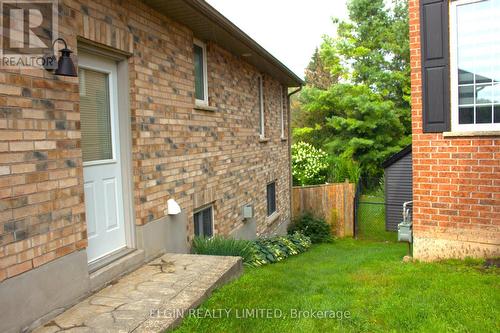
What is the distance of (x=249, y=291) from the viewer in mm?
4555

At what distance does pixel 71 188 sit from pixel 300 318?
2.40 meters

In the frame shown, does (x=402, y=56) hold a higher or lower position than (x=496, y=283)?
higher

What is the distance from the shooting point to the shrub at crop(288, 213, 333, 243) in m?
13.6

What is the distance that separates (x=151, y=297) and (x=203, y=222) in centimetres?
333

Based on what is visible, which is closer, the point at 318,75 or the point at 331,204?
the point at 331,204

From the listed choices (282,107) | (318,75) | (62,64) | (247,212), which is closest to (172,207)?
(62,64)

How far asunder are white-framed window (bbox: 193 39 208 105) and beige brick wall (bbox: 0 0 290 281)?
204 millimetres

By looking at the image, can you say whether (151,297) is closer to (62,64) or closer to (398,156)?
Answer: (62,64)

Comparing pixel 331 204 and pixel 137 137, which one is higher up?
pixel 137 137

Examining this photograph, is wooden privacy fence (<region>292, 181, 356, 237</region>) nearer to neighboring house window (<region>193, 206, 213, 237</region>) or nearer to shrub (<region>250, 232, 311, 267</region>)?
shrub (<region>250, 232, 311, 267</region>)

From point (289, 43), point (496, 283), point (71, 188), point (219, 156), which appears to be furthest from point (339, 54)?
point (289, 43)

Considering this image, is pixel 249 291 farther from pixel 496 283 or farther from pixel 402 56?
pixel 402 56

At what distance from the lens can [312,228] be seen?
1383 centimetres

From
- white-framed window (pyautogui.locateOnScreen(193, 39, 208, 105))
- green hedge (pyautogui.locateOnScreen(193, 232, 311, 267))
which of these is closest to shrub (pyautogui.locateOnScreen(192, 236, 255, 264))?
green hedge (pyautogui.locateOnScreen(193, 232, 311, 267))
